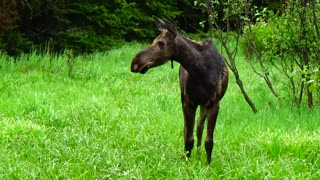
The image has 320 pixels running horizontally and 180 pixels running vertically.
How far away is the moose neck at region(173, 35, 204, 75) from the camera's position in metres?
4.92

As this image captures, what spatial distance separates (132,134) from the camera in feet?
21.4

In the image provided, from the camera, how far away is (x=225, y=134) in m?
6.50

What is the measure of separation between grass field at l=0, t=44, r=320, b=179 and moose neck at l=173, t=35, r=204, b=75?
0.87 m

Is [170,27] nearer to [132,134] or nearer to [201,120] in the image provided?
[201,120]

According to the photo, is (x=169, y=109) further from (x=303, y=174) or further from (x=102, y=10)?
(x=102, y=10)

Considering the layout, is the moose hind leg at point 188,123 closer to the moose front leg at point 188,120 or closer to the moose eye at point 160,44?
the moose front leg at point 188,120

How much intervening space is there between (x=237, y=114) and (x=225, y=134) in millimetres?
1271

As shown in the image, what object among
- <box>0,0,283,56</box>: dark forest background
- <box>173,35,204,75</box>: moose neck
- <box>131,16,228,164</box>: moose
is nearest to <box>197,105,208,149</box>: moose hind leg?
<box>131,16,228,164</box>: moose

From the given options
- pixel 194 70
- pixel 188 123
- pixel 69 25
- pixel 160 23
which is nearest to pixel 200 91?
pixel 194 70

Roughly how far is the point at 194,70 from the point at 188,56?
14 centimetres

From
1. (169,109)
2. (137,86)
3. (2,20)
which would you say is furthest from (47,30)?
(169,109)

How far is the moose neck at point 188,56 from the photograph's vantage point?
4.92 m

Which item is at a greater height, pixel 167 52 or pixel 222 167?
pixel 167 52

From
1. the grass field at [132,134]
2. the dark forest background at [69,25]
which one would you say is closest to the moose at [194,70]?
the grass field at [132,134]
